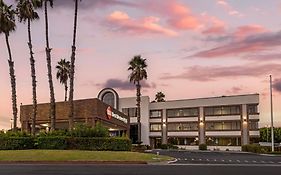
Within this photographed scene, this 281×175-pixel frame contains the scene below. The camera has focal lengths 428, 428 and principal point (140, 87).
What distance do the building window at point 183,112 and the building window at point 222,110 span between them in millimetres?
2582

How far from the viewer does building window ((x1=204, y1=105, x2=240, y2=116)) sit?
286 ft

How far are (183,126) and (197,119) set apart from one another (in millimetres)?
3978

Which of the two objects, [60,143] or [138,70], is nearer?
[60,143]

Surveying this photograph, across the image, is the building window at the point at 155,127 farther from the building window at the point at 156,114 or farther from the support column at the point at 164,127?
the building window at the point at 156,114

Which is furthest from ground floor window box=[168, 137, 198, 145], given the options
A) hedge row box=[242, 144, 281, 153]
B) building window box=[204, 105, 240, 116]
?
hedge row box=[242, 144, 281, 153]

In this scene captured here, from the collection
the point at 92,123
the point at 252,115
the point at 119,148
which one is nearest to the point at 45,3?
the point at 92,123

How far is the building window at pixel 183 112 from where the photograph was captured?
306 ft

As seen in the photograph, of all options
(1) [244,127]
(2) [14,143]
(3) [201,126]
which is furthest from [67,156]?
(3) [201,126]

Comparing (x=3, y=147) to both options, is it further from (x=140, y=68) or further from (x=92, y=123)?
(x=140, y=68)

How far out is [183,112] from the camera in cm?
9512

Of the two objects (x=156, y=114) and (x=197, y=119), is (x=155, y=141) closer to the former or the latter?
(x=156, y=114)

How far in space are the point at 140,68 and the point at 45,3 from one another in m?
34.3

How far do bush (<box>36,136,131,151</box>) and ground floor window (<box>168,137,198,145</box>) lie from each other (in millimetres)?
53736

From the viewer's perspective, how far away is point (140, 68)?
264ft
